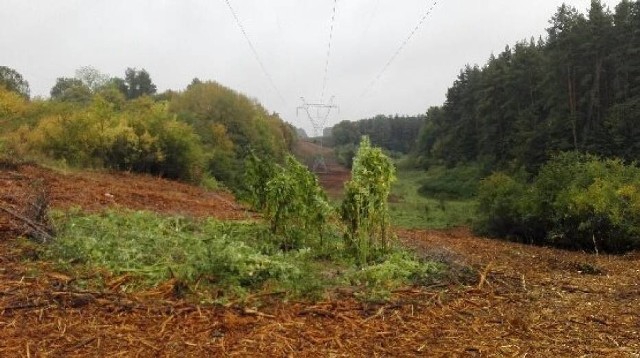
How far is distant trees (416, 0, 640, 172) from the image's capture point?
124 ft

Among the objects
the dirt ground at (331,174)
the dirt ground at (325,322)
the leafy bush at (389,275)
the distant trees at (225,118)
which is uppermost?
the distant trees at (225,118)

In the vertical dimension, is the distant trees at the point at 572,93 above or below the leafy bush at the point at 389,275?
above

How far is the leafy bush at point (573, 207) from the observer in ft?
42.9

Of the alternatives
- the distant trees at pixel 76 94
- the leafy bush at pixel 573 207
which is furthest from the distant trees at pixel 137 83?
the leafy bush at pixel 573 207

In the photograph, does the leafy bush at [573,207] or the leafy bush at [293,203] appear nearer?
the leafy bush at [293,203]

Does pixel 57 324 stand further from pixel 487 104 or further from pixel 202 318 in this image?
pixel 487 104

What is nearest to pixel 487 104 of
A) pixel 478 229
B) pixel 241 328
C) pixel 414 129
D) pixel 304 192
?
pixel 478 229

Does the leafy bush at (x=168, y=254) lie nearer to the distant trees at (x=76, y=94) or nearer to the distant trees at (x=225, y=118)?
the distant trees at (x=225, y=118)

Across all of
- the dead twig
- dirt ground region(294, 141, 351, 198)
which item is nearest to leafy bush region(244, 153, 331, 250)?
the dead twig

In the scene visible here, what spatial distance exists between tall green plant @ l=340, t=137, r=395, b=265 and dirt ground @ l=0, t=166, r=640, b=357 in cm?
166

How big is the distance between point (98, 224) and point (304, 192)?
3.07 metres

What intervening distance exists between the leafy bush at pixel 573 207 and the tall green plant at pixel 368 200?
574 centimetres

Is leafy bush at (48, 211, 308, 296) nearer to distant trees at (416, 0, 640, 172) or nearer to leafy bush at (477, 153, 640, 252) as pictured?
leafy bush at (477, 153, 640, 252)

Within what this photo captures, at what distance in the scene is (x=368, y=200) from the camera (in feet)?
25.1
